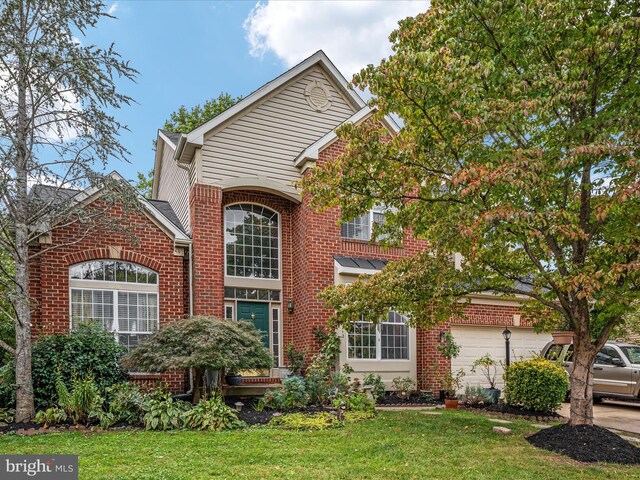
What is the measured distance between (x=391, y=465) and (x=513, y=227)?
3.50 m

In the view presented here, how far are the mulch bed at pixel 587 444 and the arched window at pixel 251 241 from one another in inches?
323

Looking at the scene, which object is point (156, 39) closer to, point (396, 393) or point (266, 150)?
point (266, 150)

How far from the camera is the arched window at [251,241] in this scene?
552 inches

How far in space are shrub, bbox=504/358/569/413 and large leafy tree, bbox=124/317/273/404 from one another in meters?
5.50

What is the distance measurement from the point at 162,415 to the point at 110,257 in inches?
185

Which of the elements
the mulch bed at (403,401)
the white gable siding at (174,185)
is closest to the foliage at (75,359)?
the white gable siding at (174,185)

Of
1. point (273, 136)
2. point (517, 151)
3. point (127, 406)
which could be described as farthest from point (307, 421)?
point (273, 136)

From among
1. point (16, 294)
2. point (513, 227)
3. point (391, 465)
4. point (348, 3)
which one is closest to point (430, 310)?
point (513, 227)

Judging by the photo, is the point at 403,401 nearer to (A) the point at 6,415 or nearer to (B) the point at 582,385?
(B) the point at 582,385

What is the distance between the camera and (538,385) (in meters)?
11.3

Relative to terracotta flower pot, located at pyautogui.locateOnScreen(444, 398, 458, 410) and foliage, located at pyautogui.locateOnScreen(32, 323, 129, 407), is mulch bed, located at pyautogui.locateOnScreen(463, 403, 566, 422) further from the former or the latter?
foliage, located at pyautogui.locateOnScreen(32, 323, 129, 407)

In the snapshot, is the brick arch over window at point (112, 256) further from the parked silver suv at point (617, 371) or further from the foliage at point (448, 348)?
the parked silver suv at point (617, 371)

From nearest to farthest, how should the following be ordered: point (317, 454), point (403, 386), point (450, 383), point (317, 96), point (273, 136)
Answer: point (317, 454), point (450, 383), point (403, 386), point (273, 136), point (317, 96)

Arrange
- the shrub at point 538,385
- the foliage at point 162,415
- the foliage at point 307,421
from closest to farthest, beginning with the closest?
the foliage at point 162,415
the foliage at point 307,421
the shrub at point 538,385
